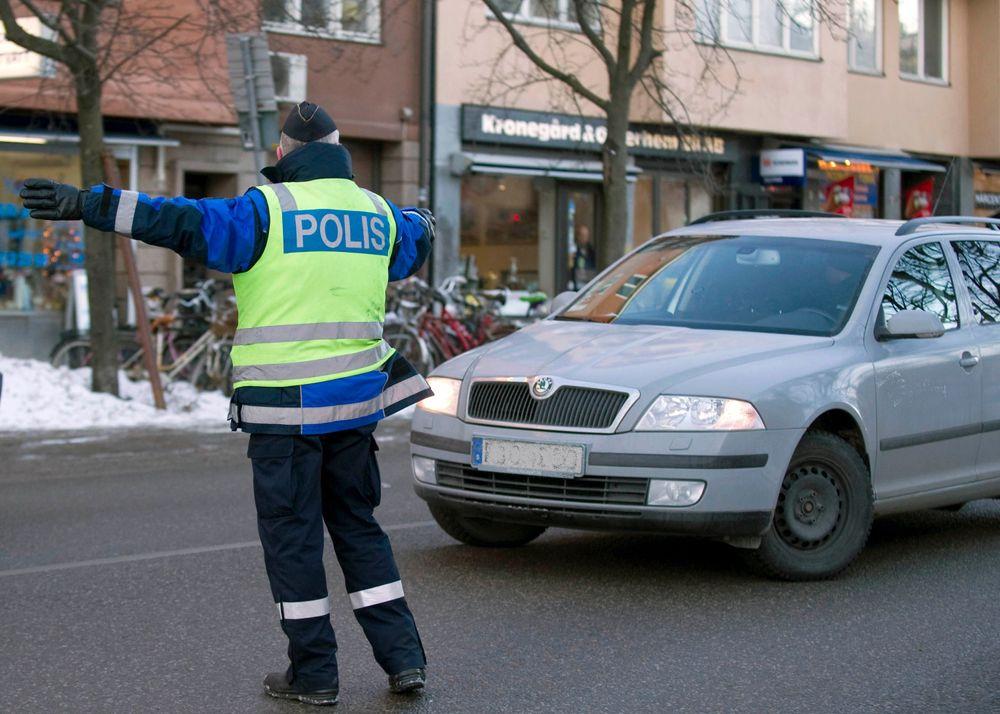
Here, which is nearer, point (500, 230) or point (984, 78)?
point (500, 230)

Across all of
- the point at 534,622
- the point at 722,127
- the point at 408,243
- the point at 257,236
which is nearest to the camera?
the point at 257,236

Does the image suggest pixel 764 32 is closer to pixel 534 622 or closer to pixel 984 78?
pixel 984 78

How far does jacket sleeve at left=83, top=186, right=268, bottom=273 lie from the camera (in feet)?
14.8

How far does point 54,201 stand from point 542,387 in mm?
2597

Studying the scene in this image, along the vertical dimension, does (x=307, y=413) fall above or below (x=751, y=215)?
below

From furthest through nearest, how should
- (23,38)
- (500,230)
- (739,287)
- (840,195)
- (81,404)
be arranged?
(840,195) → (500,230) → (81,404) → (23,38) → (739,287)

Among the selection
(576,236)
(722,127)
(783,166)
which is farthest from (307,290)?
(783,166)

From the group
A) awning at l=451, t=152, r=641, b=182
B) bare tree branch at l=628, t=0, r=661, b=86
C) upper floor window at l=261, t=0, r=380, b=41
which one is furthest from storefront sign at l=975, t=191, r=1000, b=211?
bare tree branch at l=628, t=0, r=661, b=86

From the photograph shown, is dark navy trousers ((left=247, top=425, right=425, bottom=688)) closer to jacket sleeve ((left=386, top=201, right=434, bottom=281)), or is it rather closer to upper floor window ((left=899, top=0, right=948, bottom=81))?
jacket sleeve ((left=386, top=201, right=434, bottom=281))

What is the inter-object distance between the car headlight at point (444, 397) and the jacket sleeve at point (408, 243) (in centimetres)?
172

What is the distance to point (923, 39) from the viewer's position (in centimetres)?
3100

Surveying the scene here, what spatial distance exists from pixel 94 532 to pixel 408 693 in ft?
12.5

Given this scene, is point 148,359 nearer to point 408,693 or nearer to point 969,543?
point 969,543

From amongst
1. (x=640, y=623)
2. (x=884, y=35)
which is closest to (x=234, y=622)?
(x=640, y=623)
